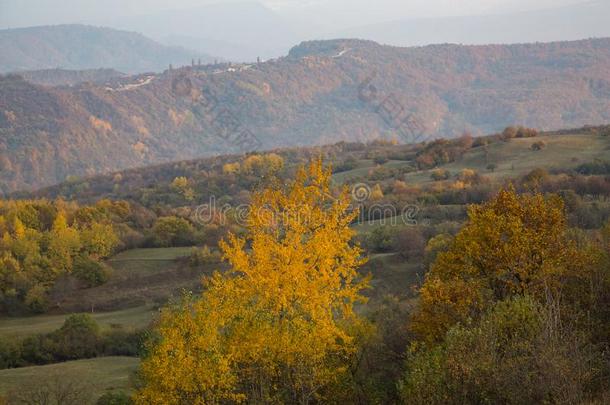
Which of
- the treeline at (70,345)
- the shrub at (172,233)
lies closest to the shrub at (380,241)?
the treeline at (70,345)

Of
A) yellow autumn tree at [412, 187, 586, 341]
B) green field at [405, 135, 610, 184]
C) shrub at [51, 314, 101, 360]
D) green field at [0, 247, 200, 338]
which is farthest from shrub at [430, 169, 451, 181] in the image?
yellow autumn tree at [412, 187, 586, 341]

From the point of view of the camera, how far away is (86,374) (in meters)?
37.4

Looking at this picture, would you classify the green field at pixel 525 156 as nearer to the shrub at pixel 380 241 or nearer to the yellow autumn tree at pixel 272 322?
the shrub at pixel 380 241

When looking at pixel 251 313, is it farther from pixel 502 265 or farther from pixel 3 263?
pixel 3 263

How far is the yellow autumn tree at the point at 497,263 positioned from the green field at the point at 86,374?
1651 centimetres

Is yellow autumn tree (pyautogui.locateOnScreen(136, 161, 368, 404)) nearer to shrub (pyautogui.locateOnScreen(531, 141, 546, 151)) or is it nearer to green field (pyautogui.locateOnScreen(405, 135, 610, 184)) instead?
green field (pyautogui.locateOnScreen(405, 135, 610, 184))

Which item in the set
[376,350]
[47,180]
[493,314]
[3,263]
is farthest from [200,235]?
[47,180]

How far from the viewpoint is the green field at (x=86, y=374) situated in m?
33.8

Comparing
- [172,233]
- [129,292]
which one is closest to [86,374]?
[129,292]

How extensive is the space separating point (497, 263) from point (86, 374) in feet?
77.5

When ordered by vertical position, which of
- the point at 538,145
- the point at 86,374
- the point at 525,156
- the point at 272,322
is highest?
the point at 272,322

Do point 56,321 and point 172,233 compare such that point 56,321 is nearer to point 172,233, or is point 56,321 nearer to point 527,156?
point 172,233

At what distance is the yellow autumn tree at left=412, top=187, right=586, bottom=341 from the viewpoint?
2236 centimetres

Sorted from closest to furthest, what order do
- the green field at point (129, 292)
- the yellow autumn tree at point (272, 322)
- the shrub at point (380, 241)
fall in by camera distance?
the yellow autumn tree at point (272, 322) < the green field at point (129, 292) < the shrub at point (380, 241)
